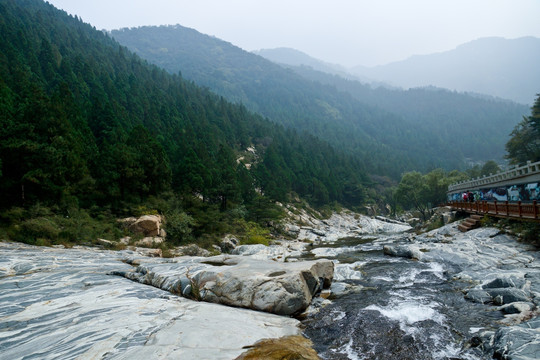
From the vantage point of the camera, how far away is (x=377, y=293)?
1120 centimetres

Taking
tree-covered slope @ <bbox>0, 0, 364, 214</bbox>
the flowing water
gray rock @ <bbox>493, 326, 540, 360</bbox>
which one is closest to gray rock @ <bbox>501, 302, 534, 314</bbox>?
the flowing water

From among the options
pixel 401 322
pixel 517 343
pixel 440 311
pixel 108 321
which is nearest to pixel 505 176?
pixel 440 311

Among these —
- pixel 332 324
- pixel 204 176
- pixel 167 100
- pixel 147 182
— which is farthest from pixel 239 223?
pixel 167 100

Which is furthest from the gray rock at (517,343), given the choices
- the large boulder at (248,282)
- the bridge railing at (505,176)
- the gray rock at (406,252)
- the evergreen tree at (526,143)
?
the evergreen tree at (526,143)

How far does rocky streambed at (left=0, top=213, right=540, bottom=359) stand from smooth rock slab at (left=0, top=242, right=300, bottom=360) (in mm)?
28

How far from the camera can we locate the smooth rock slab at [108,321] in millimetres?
5336

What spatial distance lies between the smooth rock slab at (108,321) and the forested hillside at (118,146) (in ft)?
45.6

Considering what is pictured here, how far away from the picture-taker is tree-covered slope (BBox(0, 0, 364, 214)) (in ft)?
67.3

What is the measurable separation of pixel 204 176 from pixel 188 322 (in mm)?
30440

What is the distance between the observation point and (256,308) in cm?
892

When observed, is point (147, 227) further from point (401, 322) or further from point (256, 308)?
point (401, 322)

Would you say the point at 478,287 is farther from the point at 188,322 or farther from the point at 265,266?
the point at 188,322

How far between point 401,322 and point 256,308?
4.61m

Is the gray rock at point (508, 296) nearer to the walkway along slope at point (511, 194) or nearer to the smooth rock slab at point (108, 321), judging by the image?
the smooth rock slab at point (108, 321)
